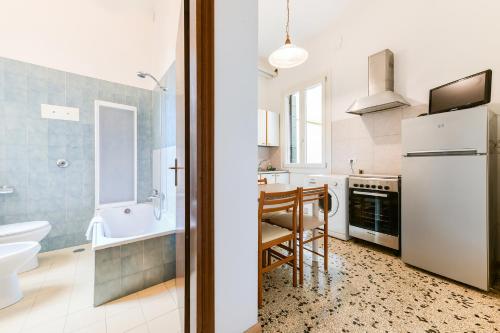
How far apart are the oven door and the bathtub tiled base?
7.29 ft

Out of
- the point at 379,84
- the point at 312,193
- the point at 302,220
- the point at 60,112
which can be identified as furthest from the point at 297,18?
the point at 60,112

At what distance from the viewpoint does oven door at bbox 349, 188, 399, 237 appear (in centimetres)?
215

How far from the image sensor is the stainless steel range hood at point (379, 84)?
2.40 meters

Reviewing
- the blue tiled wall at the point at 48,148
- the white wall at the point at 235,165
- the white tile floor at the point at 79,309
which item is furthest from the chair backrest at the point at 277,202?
the blue tiled wall at the point at 48,148

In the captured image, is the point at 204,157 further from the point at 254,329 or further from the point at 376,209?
the point at 376,209

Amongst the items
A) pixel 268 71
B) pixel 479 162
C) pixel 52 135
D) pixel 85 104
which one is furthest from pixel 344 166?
pixel 52 135

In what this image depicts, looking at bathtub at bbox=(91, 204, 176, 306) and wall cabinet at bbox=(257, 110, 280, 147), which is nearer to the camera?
bathtub at bbox=(91, 204, 176, 306)

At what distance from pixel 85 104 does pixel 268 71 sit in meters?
3.32

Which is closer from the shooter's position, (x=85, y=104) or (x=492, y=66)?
(x=492, y=66)

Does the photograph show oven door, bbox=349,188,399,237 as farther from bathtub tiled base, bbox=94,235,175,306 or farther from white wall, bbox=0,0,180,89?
white wall, bbox=0,0,180,89

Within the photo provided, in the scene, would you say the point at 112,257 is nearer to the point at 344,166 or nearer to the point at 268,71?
the point at 344,166

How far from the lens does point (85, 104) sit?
2643 millimetres

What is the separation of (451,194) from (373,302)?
1.15 m

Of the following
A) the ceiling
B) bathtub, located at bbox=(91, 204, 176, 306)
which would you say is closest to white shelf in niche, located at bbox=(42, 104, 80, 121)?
bathtub, located at bbox=(91, 204, 176, 306)
